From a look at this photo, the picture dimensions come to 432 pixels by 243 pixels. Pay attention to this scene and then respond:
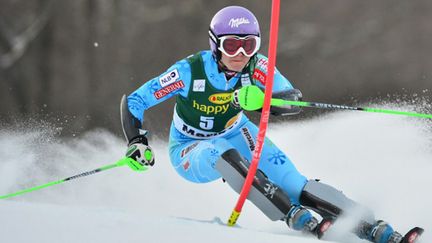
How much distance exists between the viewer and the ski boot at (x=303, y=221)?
8.55ft

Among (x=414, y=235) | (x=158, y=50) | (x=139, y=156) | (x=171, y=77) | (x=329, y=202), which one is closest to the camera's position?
(x=414, y=235)

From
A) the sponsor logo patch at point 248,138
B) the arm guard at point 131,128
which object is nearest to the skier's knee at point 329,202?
the sponsor logo patch at point 248,138

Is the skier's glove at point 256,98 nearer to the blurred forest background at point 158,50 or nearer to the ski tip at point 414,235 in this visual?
the ski tip at point 414,235

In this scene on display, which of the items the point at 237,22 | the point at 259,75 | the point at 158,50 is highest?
the point at 237,22

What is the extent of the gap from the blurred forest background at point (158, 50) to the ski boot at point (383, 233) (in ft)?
11.5

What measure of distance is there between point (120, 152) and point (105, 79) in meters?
0.94

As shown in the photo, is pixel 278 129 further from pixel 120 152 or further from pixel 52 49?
pixel 52 49

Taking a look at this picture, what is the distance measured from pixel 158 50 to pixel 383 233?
4377mm

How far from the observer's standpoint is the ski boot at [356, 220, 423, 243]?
2.52m

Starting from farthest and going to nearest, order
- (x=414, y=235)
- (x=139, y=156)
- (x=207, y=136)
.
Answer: (x=207, y=136)
(x=139, y=156)
(x=414, y=235)

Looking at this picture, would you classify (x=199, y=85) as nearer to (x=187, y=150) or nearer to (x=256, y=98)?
(x=187, y=150)

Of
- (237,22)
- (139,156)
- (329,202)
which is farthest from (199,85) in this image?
(329,202)

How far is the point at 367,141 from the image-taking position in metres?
5.53

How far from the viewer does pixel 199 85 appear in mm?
3287
